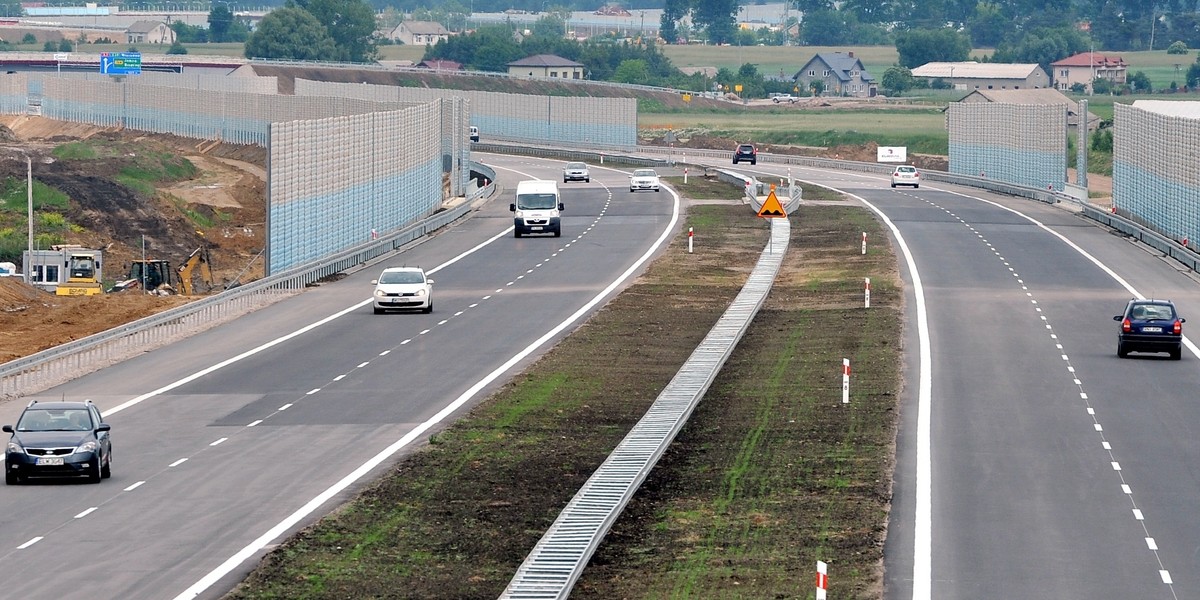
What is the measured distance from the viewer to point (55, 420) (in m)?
30.2

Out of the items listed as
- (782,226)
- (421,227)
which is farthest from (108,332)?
(782,226)

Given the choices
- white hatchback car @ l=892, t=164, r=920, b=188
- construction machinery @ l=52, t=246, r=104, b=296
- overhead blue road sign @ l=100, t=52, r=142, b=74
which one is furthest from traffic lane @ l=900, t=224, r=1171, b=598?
overhead blue road sign @ l=100, t=52, r=142, b=74

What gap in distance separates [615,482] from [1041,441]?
30.5 ft

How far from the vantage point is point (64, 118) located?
163500 millimetres

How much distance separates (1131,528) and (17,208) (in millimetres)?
71156

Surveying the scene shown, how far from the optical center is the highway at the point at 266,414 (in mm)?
25031

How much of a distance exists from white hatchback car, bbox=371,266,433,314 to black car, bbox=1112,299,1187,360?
65.9ft

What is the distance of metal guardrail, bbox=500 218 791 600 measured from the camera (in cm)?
2253

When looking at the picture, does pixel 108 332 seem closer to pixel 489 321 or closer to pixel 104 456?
pixel 489 321

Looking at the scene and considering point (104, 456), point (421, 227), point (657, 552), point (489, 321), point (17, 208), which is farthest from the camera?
point (17, 208)

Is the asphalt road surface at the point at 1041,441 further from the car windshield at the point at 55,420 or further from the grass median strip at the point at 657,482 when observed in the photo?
the car windshield at the point at 55,420

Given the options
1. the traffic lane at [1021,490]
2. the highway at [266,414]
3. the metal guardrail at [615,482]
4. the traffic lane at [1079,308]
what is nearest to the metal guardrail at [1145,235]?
the traffic lane at [1079,308]

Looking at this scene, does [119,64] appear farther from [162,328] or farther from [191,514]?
[191,514]

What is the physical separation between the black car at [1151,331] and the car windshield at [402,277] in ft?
67.5
